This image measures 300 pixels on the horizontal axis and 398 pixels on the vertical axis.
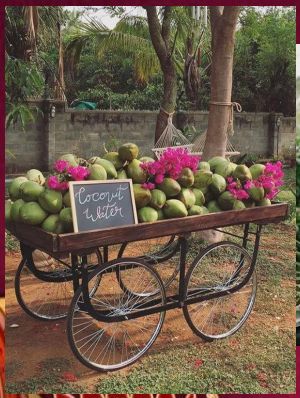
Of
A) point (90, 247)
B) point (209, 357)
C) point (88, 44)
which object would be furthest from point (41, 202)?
point (209, 357)

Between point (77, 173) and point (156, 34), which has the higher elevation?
point (156, 34)

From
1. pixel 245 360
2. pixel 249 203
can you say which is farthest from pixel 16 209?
pixel 245 360

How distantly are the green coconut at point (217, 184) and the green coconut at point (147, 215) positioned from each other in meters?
0.42

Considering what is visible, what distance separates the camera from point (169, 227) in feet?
9.45

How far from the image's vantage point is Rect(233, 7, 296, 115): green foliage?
2961mm

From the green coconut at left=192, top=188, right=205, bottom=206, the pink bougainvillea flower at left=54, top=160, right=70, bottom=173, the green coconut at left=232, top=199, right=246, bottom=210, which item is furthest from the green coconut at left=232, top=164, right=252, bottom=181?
the pink bougainvillea flower at left=54, top=160, right=70, bottom=173

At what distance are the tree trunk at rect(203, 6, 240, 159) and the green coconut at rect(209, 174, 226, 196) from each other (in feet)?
0.91

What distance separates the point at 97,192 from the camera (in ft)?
8.98

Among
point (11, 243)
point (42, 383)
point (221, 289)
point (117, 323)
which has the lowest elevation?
point (42, 383)

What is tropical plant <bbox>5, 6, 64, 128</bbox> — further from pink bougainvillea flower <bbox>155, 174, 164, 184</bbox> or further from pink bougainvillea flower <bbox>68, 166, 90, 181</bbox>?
pink bougainvillea flower <bbox>155, 174, 164, 184</bbox>

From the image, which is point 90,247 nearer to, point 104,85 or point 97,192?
point 97,192

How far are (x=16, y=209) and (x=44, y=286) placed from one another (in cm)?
59

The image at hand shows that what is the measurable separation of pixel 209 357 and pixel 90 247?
36.8 inches

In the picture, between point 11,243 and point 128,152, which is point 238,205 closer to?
point 128,152
